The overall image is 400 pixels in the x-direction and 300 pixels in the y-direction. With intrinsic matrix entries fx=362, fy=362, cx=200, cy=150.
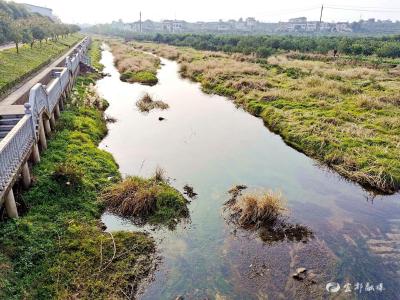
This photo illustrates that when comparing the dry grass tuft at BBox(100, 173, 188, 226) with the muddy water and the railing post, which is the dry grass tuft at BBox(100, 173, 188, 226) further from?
the railing post

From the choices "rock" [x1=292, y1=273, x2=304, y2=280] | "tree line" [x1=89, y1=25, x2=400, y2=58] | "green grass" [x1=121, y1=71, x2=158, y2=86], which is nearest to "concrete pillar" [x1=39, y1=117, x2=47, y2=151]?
"rock" [x1=292, y1=273, x2=304, y2=280]

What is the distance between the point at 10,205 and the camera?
11.1 meters

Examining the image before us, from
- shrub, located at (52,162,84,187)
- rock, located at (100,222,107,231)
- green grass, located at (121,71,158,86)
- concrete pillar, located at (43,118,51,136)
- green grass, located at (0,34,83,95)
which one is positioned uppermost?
green grass, located at (0,34,83,95)

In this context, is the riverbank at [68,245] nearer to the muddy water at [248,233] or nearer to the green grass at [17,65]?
the muddy water at [248,233]

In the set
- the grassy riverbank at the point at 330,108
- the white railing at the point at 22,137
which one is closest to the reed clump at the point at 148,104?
the grassy riverbank at the point at 330,108

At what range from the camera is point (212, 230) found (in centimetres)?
1323

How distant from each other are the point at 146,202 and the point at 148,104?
59.3ft

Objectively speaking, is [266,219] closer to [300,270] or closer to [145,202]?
[300,270]

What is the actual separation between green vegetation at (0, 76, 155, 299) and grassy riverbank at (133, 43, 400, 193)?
10.6 m

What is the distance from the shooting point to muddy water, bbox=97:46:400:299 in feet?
35.1

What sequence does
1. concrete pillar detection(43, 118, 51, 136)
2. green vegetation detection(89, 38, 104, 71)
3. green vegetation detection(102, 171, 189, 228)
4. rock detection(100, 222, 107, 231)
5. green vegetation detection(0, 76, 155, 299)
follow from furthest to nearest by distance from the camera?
green vegetation detection(89, 38, 104, 71) → concrete pillar detection(43, 118, 51, 136) → green vegetation detection(102, 171, 189, 228) → rock detection(100, 222, 107, 231) → green vegetation detection(0, 76, 155, 299)

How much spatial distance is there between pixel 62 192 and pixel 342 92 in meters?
25.6

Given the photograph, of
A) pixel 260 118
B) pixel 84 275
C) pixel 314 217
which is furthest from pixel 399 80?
pixel 84 275

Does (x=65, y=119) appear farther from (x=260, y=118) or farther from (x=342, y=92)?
(x=342, y=92)
